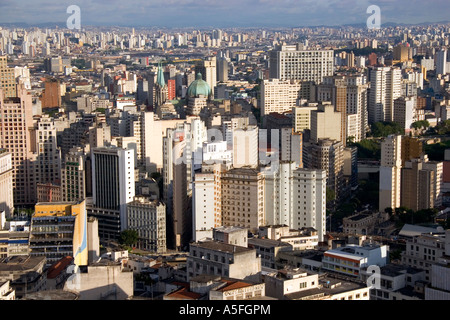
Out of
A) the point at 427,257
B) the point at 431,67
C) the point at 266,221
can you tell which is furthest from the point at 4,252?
the point at 431,67

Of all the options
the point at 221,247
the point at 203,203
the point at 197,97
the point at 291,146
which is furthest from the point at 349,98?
the point at 221,247

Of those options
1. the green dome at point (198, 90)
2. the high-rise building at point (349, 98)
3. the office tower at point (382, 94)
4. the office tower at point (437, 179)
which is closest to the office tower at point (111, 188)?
the office tower at point (437, 179)

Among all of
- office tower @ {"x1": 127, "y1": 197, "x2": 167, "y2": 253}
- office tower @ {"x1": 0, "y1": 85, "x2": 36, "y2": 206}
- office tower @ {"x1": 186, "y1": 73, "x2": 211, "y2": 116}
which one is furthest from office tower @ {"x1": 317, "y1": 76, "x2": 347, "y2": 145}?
office tower @ {"x1": 127, "y1": 197, "x2": 167, "y2": 253}

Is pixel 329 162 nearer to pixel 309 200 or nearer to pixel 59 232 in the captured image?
pixel 309 200

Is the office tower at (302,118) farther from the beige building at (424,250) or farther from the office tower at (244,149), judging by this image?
the beige building at (424,250)
